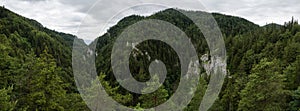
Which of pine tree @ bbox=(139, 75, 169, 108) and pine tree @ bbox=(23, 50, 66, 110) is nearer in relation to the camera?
pine tree @ bbox=(23, 50, 66, 110)

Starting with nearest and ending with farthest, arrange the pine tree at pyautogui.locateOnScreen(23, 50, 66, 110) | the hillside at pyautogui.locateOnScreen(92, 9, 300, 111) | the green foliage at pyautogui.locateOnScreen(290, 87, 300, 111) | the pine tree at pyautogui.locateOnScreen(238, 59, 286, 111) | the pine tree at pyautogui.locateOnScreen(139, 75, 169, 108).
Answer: the pine tree at pyautogui.locateOnScreen(23, 50, 66, 110) < the pine tree at pyautogui.locateOnScreen(139, 75, 169, 108) < the pine tree at pyautogui.locateOnScreen(238, 59, 286, 111) < the hillside at pyautogui.locateOnScreen(92, 9, 300, 111) < the green foliage at pyautogui.locateOnScreen(290, 87, 300, 111)

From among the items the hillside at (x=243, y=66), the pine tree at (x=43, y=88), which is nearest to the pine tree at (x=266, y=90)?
the hillside at (x=243, y=66)

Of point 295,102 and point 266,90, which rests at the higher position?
point 266,90

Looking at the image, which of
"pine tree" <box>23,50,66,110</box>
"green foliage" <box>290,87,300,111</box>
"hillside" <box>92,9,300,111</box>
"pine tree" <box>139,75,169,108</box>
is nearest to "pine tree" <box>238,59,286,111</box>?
"hillside" <box>92,9,300,111</box>

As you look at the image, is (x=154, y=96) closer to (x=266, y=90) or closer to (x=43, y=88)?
(x=43, y=88)

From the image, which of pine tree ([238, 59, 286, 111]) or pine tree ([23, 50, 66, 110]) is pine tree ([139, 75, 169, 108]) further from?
pine tree ([238, 59, 286, 111])

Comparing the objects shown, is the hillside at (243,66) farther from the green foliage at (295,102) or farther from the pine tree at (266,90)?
the green foliage at (295,102)

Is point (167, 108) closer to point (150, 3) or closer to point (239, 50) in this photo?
point (150, 3)

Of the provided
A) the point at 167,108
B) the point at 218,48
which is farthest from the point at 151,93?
the point at 218,48

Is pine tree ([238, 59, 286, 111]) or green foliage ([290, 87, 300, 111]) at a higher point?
pine tree ([238, 59, 286, 111])

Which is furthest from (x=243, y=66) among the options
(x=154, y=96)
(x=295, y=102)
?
(x=154, y=96)

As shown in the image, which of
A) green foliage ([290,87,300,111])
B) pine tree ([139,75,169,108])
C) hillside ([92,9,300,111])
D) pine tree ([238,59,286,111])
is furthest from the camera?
green foliage ([290,87,300,111])
